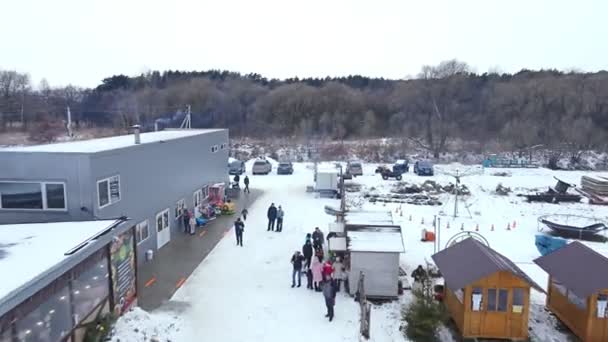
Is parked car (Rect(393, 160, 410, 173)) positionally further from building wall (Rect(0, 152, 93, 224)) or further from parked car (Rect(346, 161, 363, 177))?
building wall (Rect(0, 152, 93, 224))

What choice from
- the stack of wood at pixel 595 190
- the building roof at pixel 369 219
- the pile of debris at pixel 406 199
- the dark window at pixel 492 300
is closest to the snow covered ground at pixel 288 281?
the pile of debris at pixel 406 199

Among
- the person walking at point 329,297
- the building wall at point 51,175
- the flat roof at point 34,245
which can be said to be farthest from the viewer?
the building wall at point 51,175

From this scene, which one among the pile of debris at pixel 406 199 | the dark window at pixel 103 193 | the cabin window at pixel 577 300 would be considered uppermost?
the dark window at pixel 103 193

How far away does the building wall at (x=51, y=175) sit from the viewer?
11.8 meters

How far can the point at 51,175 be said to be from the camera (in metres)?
11.9

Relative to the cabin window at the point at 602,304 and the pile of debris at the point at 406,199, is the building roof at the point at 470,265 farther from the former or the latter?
the pile of debris at the point at 406,199

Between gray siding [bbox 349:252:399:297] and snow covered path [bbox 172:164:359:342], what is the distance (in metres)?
0.73

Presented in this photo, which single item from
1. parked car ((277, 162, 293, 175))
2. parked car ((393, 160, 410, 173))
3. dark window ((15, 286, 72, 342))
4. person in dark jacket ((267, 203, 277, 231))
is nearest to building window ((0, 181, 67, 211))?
dark window ((15, 286, 72, 342))

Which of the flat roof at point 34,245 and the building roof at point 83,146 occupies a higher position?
the building roof at point 83,146

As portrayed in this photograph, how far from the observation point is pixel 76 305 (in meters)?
8.78

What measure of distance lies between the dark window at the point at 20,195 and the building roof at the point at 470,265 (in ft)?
35.4

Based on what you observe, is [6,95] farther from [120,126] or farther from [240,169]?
[240,169]

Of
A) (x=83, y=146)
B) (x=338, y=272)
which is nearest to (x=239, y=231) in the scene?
(x=338, y=272)

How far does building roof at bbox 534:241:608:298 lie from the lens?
33.0 ft
